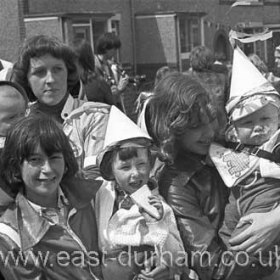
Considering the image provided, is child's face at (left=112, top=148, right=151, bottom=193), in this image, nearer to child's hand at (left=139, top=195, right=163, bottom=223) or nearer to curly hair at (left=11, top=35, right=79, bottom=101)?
child's hand at (left=139, top=195, right=163, bottom=223)

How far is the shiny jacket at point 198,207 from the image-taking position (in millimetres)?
2607

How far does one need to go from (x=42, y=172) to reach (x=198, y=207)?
65cm

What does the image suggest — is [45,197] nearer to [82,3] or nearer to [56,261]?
[56,261]

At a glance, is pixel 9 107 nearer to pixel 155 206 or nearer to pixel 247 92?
pixel 155 206

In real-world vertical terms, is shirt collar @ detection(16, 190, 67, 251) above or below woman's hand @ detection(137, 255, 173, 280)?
above

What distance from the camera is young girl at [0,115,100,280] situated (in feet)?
7.87

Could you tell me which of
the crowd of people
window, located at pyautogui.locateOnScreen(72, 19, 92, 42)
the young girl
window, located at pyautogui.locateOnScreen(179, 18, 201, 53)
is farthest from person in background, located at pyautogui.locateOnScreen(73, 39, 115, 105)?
window, located at pyautogui.locateOnScreen(179, 18, 201, 53)

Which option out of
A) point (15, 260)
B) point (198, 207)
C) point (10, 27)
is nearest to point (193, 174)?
point (198, 207)

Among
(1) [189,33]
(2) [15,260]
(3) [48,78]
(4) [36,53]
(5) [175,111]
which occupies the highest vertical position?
(4) [36,53]

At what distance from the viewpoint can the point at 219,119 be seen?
9.21ft

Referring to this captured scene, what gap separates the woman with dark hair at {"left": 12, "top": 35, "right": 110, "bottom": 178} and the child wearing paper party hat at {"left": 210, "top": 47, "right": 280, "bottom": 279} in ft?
1.93

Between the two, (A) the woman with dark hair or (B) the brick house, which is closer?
(A) the woman with dark hair

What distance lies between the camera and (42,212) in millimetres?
2490

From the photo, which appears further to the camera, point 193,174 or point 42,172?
point 193,174
